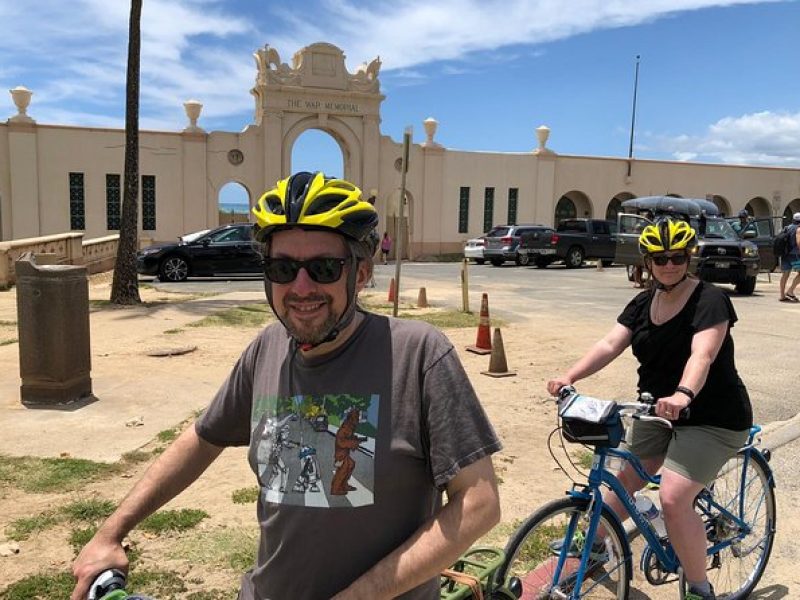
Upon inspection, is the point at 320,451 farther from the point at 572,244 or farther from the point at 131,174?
the point at 572,244

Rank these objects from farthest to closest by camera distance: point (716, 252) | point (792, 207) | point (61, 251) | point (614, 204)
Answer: point (792, 207), point (614, 204), point (61, 251), point (716, 252)

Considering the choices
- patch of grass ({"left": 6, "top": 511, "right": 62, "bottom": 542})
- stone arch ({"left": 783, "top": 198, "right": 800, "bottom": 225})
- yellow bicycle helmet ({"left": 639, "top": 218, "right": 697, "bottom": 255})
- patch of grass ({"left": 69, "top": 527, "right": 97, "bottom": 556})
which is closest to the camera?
yellow bicycle helmet ({"left": 639, "top": 218, "right": 697, "bottom": 255})

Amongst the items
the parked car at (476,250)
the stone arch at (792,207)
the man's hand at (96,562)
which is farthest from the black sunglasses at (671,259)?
the stone arch at (792,207)

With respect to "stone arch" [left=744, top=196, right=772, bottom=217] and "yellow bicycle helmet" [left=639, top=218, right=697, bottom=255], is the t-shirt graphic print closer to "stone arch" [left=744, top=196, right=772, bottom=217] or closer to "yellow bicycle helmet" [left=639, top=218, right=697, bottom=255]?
"yellow bicycle helmet" [left=639, top=218, right=697, bottom=255]

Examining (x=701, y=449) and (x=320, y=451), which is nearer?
(x=320, y=451)

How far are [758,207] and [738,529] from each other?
42531 millimetres

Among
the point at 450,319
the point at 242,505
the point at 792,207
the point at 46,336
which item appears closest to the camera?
the point at 242,505

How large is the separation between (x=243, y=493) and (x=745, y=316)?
37.2 feet

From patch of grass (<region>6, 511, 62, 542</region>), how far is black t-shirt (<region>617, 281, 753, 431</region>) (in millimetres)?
3270

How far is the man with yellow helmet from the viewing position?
1.60 m

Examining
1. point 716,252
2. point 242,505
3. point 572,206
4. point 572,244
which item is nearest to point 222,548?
point 242,505

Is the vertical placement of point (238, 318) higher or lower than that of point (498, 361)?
lower

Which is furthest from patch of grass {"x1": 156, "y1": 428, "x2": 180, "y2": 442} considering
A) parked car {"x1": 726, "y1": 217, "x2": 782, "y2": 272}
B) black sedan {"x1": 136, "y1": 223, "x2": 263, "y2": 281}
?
parked car {"x1": 726, "y1": 217, "x2": 782, "y2": 272}

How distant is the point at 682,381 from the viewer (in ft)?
10.0
